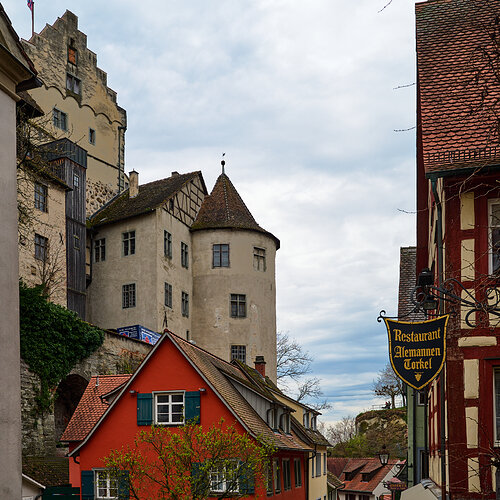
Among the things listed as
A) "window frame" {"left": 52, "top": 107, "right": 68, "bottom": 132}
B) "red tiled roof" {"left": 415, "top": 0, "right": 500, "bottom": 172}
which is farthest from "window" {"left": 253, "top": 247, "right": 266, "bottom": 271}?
"red tiled roof" {"left": 415, "top": 0, "right": 500, "bottom": 172}

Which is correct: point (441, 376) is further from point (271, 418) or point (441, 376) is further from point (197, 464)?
point (271, 418)

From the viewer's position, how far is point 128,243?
43.2m

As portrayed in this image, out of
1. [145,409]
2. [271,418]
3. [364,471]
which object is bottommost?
[364,471]

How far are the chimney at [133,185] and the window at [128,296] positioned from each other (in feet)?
20.5

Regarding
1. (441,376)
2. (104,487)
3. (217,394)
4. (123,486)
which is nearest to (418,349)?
(441,376)

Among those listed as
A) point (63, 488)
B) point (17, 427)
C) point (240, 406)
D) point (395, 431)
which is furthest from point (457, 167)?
point (395, 431)

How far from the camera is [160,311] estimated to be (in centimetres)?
4147

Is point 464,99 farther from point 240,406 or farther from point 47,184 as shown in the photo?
point 47,184

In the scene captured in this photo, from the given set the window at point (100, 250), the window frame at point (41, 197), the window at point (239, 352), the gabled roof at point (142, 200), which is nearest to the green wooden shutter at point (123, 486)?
the window frame at point (41, 197)

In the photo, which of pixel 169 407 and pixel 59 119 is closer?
pixel 169 407

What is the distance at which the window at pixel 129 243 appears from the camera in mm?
Answer: 42969

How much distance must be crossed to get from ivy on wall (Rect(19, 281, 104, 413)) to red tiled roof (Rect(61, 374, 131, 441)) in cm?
232

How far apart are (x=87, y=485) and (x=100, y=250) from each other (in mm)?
21562

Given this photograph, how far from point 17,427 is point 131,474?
14337mm
